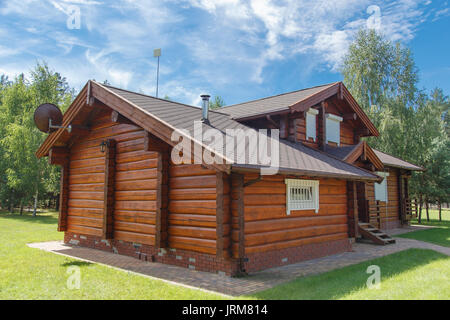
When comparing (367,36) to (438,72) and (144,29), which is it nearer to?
(438,72)

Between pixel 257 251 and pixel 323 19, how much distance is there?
547 inches

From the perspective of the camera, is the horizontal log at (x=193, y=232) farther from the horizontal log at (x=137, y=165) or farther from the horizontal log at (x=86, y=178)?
the horizontal log at (x=86, y=178)

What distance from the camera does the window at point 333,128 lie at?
13123 millimetres

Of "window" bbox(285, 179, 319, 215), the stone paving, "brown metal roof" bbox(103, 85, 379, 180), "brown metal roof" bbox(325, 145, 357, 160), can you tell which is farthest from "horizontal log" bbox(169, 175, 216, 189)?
"brown metal roof" bbox(325, 145, 357, 160)

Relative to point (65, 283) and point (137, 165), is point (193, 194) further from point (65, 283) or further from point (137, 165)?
point (65, 283)

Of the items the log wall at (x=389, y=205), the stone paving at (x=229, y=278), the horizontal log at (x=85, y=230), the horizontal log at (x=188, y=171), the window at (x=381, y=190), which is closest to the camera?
the stone paving at (x=229, y=278)

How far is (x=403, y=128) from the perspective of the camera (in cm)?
2208

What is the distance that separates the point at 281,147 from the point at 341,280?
13.2 feet

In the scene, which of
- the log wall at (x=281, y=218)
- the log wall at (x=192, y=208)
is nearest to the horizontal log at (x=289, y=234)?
the log wall at (x=281, y=218)

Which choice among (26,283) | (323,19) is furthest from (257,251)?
(323,19)

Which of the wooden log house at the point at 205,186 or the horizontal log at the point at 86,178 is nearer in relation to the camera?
the wooden log house at the point at 205,186

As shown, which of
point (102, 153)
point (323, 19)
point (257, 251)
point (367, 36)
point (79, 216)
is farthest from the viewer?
point (367, 36)

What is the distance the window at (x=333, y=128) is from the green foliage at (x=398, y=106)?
9.61 metres

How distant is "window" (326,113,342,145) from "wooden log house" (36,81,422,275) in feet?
0.14
